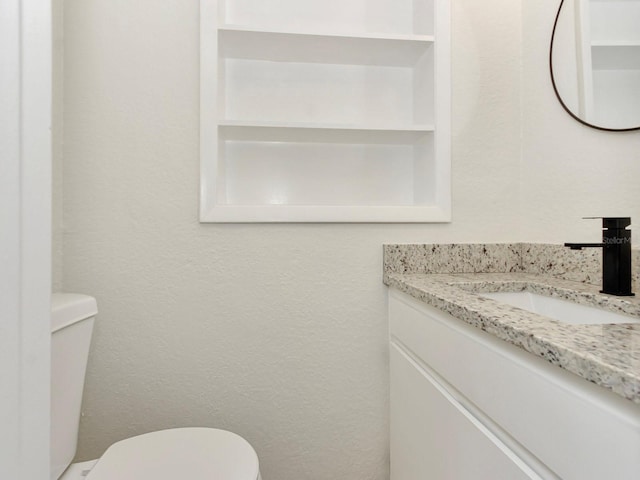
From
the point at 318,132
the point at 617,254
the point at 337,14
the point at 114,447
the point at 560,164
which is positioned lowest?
the point at 114,447

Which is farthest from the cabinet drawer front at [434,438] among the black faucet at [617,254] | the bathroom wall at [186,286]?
the black faucet at [617,254]

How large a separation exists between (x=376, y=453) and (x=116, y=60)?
5.24ft

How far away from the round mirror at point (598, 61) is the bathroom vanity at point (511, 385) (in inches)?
19.6

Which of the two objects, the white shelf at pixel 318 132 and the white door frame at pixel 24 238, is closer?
the white door frame at pixel 24 238

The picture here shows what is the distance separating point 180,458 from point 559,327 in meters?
0.88

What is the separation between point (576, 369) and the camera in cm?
49

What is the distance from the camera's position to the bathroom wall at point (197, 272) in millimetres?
1243

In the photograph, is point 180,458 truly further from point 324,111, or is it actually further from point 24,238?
point 324,111

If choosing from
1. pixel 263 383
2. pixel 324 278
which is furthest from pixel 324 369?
pixel 324 278

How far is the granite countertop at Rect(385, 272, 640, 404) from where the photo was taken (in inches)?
17.7

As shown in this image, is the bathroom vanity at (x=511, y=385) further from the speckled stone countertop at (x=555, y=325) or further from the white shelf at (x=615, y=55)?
the white shelf at (x=615, y=55)

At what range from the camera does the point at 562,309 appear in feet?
3.25

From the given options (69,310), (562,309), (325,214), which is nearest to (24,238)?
(69,310)

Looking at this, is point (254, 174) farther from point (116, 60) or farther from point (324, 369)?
point (324, 369)
